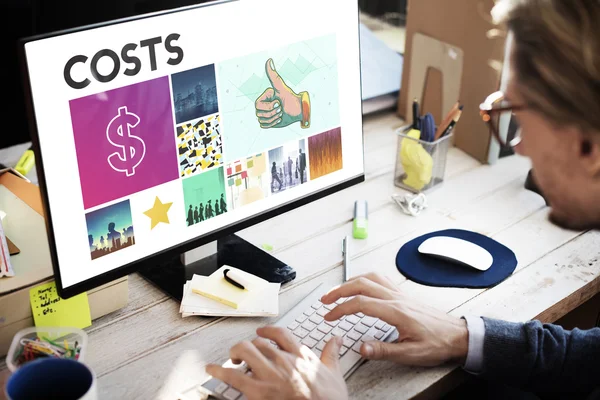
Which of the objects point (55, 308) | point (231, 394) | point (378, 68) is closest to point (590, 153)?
point (231, 394)

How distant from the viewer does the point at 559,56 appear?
754mm

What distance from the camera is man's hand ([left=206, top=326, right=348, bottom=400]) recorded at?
871 millimetres

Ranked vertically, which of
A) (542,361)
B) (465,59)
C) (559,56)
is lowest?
(542,361)

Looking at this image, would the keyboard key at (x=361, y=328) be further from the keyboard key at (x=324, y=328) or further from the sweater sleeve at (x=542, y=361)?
the sweater sleeve at (x=542, y=361)

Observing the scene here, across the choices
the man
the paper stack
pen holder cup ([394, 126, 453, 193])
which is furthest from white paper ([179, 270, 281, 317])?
pen holder cup ([394, 126, 453, 193])

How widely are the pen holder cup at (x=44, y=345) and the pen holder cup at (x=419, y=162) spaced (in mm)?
801

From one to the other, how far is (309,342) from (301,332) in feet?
0.09

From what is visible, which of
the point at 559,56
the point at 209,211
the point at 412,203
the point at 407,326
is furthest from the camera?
the point at 412,203

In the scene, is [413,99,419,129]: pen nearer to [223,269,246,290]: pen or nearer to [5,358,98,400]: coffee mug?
[223,269,246,290]: pen

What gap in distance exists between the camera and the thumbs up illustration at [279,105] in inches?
44.0

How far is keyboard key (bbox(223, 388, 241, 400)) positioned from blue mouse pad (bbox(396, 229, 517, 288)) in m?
0.41

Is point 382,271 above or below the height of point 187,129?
below

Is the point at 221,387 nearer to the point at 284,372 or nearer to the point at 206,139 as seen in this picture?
the point at 284,372

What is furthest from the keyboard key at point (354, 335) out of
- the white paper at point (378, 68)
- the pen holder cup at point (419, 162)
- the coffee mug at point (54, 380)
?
the white paper at point (378, 68)
